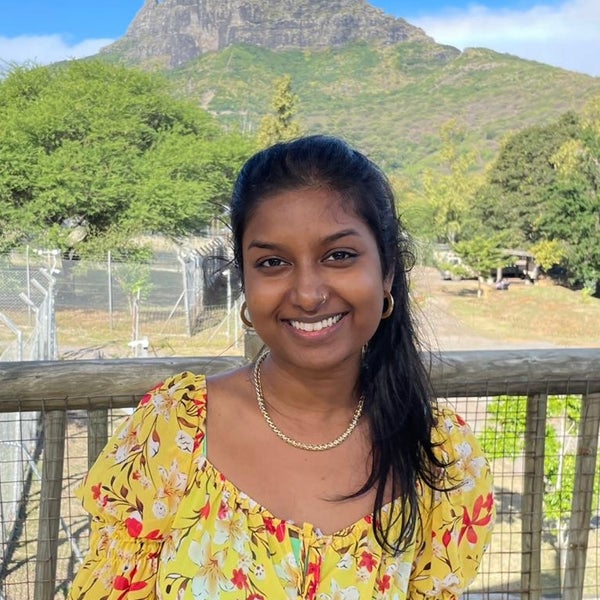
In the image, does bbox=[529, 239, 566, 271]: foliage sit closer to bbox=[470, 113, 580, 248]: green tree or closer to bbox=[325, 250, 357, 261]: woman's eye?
bbox=[470, 113, 580, 248]: green tree

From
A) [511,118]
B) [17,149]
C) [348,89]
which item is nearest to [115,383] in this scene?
[17,149]

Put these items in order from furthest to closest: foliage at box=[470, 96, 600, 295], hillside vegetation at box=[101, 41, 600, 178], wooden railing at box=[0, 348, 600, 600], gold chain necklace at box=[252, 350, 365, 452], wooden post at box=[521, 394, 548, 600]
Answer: hillside vegetation at box=[101, 41, 600, 178] → foliage at box=[470, 96, 600, 295] → wooden post at box=[521, 394, 548, 600] → wooden railing at box=[0, 348, 600, 600] → gold chain necklace at box=[252, 350, 365, 452]

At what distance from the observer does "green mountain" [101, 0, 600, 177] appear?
58438 millimetres

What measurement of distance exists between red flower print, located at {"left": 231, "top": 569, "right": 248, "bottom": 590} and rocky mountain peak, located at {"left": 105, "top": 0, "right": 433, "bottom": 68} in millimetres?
89140

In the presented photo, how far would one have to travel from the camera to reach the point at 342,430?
0.96 m

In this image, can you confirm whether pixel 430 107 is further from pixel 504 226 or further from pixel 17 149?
pixel 17 149

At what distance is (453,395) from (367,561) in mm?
573

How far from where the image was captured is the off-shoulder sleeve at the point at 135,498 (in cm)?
86

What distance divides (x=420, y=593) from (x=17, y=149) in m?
19.6

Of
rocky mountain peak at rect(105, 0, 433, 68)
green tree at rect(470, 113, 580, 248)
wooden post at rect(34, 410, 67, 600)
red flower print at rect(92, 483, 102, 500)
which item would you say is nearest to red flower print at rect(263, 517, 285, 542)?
red flower print at rect(92, 483, 102, 500)

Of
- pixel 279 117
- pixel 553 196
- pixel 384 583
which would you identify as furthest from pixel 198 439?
pixel 279 117

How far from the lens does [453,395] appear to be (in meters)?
1.38

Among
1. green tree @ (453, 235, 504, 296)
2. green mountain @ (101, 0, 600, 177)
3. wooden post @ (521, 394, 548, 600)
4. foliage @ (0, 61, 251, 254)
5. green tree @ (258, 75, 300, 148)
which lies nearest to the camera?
wooden post @ (521, 394, 548, 600)

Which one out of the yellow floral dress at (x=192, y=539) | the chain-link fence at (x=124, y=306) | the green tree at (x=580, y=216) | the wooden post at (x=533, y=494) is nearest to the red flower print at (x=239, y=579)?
the yellow floral dress at (x=192, y=539)
